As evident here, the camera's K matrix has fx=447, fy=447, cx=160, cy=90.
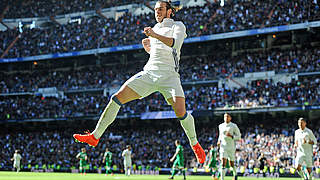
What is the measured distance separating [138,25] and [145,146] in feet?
48.5

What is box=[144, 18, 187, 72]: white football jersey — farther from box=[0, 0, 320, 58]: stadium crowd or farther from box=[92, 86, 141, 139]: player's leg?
box=[0, 0, 320, 58]: stadium crowd

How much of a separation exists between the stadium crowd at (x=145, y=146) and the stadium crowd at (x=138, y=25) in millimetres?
10048

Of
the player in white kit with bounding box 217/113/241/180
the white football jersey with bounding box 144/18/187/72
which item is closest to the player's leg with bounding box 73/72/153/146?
the white football jersey with bounding box 144/18/187/72

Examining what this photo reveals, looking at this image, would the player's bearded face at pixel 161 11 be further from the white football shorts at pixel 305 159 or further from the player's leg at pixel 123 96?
the white football shorts at pixel 305 159

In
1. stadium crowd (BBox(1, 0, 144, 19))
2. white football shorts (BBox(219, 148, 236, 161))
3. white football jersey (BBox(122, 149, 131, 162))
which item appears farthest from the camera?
stadium crowd (BBox(1, 0, 144, 19))

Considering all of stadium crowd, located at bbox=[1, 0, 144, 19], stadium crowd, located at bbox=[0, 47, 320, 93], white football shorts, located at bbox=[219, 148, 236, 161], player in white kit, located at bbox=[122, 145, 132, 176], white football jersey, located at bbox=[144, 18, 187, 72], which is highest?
stadium crowd, located at bbox=[1, 0, 144, 19]

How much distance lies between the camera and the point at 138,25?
50.0m

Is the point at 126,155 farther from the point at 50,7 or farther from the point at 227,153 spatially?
the point at 50,7

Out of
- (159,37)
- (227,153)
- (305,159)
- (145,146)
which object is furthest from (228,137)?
(145,146)

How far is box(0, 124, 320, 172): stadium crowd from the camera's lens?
1399 inches

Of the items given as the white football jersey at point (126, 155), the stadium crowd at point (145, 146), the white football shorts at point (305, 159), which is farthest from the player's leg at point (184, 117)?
the stadium crowd at point (145, 146)

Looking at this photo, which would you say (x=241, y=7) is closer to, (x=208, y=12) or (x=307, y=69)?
(x=208, y=12)

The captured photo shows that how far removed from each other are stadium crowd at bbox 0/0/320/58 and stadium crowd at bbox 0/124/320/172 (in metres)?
10.0

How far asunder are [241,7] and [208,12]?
147 inches
